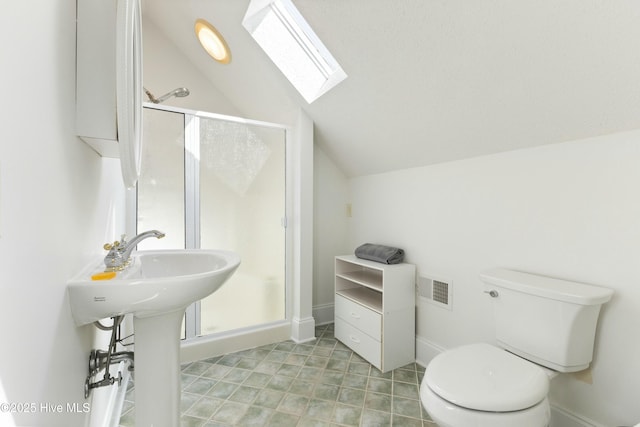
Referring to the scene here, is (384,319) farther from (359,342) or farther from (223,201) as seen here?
(223,201)

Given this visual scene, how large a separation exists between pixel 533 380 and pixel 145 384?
1.36 metres

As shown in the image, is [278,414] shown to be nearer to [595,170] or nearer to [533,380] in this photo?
[533,380]

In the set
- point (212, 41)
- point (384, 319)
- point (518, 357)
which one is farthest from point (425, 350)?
point (212, 41)

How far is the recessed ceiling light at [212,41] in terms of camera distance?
2.18 metres

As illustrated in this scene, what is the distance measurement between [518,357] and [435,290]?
2.45 feet

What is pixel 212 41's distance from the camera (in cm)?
230

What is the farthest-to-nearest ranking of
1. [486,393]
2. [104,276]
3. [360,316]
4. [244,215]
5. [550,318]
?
[244,215], [360,316], [550,318], [486,393], [104,276]

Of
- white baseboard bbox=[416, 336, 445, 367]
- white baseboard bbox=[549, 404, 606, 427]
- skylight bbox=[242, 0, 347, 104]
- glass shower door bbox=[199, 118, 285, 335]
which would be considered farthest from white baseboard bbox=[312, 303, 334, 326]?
skylight bbox=[242, 0, 347, 104]

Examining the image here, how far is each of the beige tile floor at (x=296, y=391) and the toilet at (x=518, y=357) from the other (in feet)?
1.77

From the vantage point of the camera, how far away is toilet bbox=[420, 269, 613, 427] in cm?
94

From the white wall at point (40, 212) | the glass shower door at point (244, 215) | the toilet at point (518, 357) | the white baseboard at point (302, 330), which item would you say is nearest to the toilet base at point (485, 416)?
the toilet at point (518, 357)

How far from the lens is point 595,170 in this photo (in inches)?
48.4

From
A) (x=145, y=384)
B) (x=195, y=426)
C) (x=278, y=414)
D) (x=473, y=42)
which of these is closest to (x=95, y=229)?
(x=145, y=384)

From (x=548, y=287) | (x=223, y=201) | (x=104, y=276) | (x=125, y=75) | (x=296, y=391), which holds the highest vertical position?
(x=125, y=75)
